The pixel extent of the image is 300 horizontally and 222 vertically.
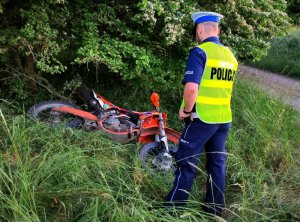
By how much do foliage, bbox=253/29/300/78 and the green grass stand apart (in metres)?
6.94

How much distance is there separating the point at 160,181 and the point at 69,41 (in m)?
2.47

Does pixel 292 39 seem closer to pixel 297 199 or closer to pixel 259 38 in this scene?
pixel 259 38

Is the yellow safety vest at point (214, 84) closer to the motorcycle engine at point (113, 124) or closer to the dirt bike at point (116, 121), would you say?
the dirt bike at point (116, 121)

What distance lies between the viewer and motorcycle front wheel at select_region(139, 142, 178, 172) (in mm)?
4762

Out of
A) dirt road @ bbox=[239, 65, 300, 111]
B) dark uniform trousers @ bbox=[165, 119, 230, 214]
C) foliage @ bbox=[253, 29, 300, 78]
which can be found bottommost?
foliage @ bbox=[253, 29, 300, 78]

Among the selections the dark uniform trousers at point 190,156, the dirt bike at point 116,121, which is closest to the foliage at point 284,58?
the dirt bike at point 116,121

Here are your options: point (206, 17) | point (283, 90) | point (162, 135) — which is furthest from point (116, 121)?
point (283, 90)

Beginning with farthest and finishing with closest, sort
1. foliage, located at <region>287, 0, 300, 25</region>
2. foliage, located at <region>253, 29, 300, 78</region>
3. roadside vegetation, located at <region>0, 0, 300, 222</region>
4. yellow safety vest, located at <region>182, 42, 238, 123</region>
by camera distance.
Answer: foliage, located at <region>287, 0, 300, 25</region>, foliage, located at <region>253, 29, 300, 78</region>, yellow safety vest, located at <region>182, 42, 238, 123</region>, roadside vegetation, located at <region>0, 0, 300, 222</region>

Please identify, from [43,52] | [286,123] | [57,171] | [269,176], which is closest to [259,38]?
[286,123]

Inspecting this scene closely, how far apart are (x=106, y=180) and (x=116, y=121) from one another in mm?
1629

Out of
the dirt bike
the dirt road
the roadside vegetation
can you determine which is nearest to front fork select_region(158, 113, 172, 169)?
the dirt bike

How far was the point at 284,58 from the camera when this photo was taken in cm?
1327

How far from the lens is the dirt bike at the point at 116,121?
5.08 metres

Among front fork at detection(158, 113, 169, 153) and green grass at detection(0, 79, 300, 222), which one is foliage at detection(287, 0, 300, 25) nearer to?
green grass at detection(0, 79, 300, 222)
